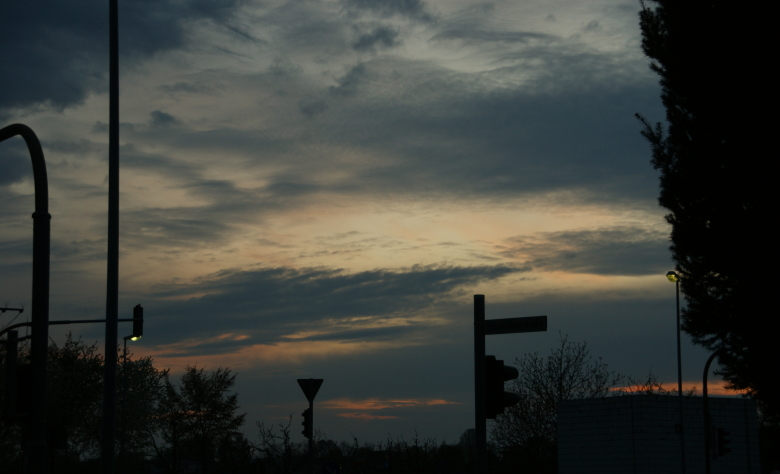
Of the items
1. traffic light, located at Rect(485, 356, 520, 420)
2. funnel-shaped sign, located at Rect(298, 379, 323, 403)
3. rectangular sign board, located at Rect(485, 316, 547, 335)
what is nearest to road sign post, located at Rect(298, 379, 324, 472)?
funnel-shaped sign, located at Rect(298, 379, 323, 403)

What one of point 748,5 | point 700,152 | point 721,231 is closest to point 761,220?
point 721,231

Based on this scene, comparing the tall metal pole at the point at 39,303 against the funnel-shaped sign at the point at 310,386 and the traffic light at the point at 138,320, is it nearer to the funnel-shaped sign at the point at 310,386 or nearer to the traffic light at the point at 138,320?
the funnel-shaped sign at the point at 310,386

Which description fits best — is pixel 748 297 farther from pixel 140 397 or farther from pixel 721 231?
pixel 140 397

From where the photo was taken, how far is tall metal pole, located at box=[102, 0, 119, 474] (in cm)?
1259

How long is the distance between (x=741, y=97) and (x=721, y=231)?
8.07 feet

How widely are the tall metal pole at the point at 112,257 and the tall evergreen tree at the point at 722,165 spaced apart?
10529 millimetres

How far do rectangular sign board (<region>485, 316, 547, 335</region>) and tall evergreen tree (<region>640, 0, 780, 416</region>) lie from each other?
6.60 metres

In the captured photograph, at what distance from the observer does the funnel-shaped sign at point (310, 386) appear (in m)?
16.6

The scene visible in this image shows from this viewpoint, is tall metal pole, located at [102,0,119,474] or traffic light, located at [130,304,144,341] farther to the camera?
traffic light, located at [130,304,144,341]

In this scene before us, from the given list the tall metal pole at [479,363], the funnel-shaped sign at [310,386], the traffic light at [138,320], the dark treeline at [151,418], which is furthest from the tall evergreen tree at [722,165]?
the dark treeline at [151,418]

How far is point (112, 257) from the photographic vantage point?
44.1ft

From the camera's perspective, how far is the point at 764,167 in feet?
44.5

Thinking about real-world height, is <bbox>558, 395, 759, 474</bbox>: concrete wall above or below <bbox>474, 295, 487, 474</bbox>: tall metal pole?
below

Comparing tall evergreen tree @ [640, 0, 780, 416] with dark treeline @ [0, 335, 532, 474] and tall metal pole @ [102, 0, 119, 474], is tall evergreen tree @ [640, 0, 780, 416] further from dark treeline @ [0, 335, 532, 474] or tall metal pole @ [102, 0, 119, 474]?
dark treeline @ [0, 335, 532, 474]
